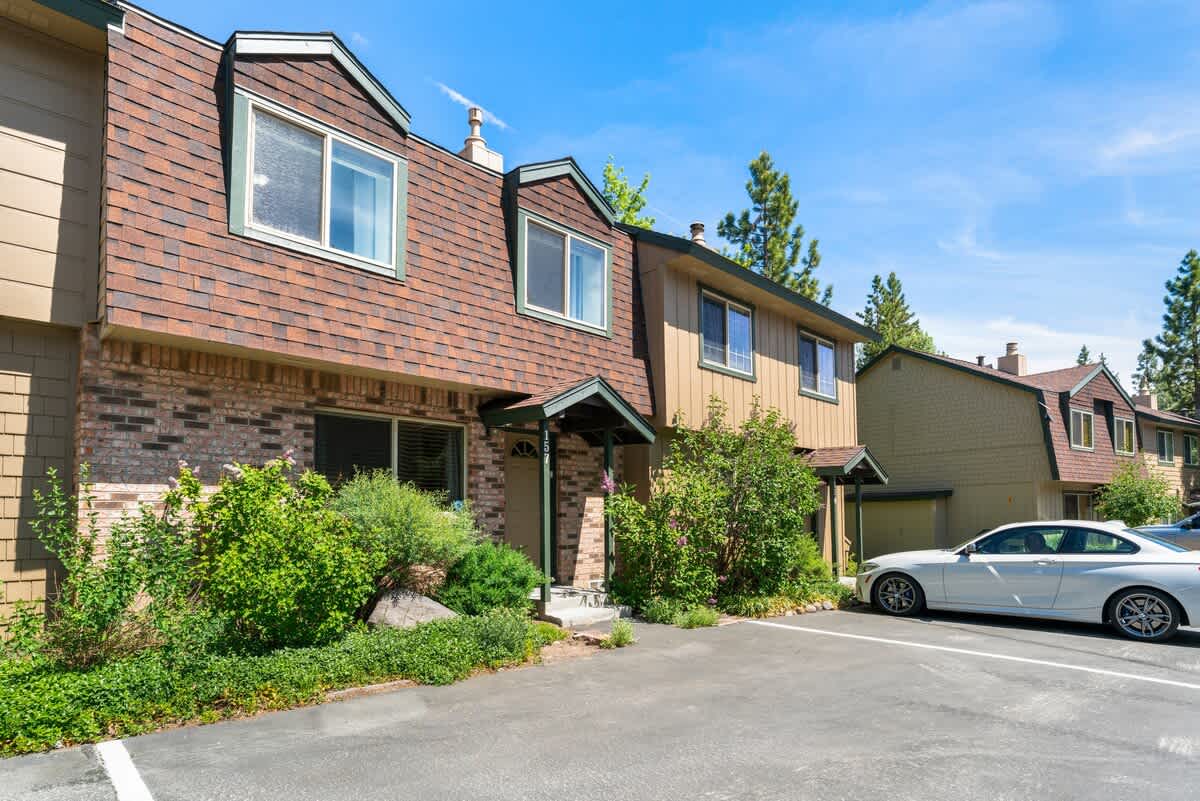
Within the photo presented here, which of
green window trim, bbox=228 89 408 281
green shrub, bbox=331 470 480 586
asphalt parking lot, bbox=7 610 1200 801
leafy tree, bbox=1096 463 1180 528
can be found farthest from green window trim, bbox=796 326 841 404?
leafy tree, bbox=1096 463 1180 528

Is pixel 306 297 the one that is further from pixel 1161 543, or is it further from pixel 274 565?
pixel 1161 543

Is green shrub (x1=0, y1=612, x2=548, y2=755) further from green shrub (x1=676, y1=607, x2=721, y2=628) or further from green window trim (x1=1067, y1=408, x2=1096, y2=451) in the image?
green window trim (x1=1067, y1=408, x2=1096, y2=451)

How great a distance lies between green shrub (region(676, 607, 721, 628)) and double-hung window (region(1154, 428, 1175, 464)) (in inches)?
1105

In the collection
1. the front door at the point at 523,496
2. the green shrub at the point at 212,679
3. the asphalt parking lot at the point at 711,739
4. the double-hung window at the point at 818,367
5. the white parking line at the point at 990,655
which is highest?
the double-hung window at the point at 818,367

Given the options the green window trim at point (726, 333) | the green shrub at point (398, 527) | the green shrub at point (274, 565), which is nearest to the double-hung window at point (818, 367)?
the green window trim at point (726, 333)

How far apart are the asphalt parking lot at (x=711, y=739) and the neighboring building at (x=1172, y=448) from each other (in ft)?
82.8

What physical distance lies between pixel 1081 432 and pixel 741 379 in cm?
1503

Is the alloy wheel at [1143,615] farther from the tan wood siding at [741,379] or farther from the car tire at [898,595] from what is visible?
the tan wood siding at [741,379]

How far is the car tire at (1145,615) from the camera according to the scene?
9375 millimetres

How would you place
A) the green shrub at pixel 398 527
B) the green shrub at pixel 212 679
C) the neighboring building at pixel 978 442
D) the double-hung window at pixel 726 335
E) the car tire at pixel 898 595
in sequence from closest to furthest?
the green shrub at pixel 212 679, the green shrub at pixel 398 527, the car tire at pixel 898 595, the double-hung window at pixel 726 335, the neighboring building at pixel 978 442

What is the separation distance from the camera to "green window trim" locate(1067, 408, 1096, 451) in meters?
22.9

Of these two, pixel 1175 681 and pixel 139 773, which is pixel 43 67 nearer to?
pixel 139 773

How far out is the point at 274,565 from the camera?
663cm

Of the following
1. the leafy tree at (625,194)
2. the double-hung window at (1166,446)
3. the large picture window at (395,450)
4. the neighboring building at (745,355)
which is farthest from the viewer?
the leafy tree at (625,194)
